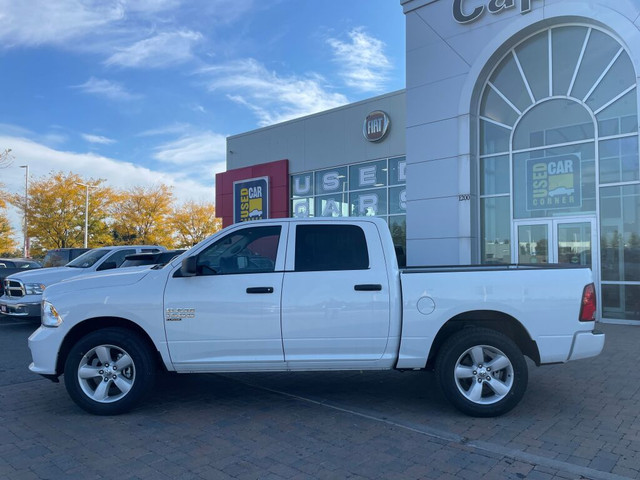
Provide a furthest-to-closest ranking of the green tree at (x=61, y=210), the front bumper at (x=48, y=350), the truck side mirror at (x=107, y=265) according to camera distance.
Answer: the green tree at (x=61, y=210) < the truck side mirror at (x=107, y=265) < the front bumper at (x=48, y=350)

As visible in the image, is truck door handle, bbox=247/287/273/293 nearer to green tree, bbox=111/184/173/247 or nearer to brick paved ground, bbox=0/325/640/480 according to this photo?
brick paved ground, bbox=0/325/640/480

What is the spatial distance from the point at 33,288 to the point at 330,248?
26.2ft

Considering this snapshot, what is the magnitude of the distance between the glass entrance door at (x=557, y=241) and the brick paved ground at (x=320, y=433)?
5922 millimetres

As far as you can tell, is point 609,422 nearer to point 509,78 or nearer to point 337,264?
point 337,264

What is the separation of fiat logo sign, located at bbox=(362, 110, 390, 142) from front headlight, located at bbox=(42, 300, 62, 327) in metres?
13.4

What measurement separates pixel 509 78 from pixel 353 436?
11.3 m

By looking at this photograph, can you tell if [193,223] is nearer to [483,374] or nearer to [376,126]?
[376,126]

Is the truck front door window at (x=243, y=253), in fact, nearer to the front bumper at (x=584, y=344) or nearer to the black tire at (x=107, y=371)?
the black tire at (x=107, y=371)

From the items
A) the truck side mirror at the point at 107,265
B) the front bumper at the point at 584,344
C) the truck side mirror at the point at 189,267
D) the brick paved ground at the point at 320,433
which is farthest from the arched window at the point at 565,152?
the truck side mirror at the point at 189,267

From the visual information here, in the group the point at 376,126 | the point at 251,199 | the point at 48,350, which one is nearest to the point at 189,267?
the point at 48,350

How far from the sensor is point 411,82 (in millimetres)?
14219

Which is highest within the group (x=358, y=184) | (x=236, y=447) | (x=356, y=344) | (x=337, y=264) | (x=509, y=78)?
(x=509, y=78)

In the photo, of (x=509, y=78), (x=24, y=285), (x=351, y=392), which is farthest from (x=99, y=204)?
(x=351, y=392)

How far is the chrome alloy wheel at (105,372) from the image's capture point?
5.04m
